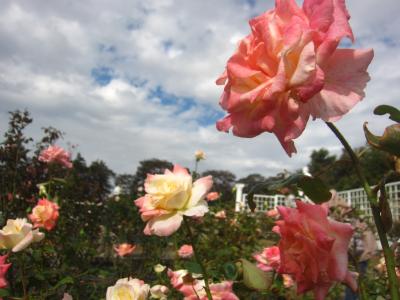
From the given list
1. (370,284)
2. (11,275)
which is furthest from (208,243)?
(11,275)

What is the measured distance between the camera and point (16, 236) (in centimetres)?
123

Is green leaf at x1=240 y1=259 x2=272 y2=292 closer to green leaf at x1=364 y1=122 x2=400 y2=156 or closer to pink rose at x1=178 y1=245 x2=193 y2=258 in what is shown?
green leaf at x1=364 y1=122 x2=400 y2=156

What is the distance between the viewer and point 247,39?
0.56 meters

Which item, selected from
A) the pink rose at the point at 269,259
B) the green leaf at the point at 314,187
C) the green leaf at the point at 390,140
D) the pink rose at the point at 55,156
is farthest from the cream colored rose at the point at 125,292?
the pink rose at the point at 55,156

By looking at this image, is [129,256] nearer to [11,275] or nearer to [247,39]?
[11,275]

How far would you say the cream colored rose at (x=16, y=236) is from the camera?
1.21 meters

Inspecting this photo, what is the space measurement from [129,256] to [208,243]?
1736mm

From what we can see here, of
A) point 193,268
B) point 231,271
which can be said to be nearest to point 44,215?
point 193,268

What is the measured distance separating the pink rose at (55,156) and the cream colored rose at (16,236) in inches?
79.7

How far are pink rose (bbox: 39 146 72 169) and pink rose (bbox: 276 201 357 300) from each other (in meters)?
2.88

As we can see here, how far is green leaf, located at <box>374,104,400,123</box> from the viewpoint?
0.57 meters

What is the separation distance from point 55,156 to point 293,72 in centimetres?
297

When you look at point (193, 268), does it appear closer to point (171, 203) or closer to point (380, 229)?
point (171, 203)

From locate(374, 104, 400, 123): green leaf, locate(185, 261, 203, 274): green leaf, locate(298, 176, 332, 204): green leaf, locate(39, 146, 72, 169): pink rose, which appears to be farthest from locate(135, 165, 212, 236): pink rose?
locate(39, 146, 72, 169): pink rose
